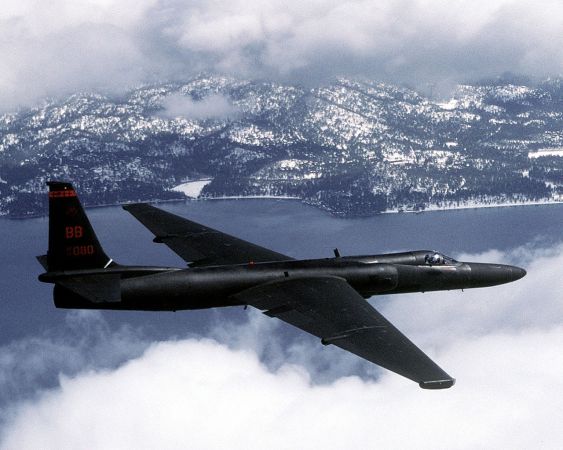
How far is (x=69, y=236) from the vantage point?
139 feet

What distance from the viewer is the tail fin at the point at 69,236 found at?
4091 cm

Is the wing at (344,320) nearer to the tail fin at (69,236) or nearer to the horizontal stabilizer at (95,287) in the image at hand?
the horizontal stabilizer at (95,287)

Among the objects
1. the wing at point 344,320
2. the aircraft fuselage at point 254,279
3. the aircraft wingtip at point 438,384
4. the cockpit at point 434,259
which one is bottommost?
the aircraft wingtip at point 438,384

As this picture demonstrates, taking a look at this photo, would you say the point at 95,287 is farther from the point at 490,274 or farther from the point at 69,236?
the point at 490,274

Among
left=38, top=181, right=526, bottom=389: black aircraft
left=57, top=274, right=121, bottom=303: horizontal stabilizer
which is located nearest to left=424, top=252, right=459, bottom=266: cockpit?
left=38, top=181, right=526, bottom=389: black aircraft

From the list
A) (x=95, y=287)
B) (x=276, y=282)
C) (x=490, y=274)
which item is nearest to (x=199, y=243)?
(x=276, y=282)

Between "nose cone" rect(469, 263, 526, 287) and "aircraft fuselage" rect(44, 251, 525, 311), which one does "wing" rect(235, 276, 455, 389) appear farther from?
"nose cone" rect(469, 263, 526, 287)

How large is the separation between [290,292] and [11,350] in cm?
16769

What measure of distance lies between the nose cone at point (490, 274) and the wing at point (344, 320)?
1387 centimetres

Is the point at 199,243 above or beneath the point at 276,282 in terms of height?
above

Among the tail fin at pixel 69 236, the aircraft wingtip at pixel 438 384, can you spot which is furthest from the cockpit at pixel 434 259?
the tail fin at pixel 69 236

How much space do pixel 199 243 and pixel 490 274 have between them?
27.2m

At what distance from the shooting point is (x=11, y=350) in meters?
187

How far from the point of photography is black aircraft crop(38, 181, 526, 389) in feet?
130
